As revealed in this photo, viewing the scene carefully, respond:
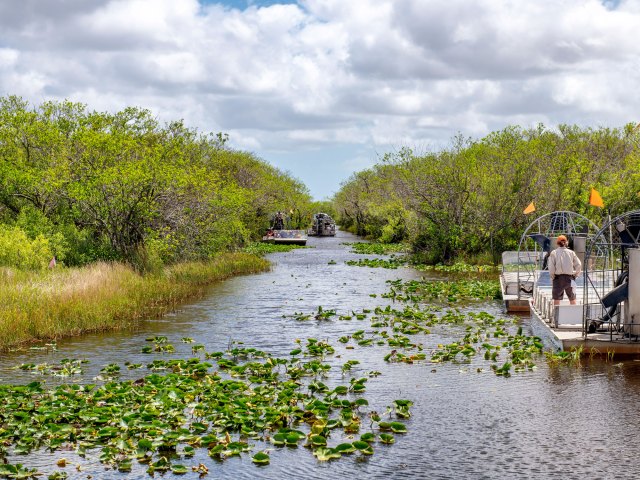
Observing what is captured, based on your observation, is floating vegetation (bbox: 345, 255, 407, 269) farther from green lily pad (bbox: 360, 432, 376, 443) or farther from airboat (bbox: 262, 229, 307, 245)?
green lily pad (bbox: 360, 432, 376, 443)

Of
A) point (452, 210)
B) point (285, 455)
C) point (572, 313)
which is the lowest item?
point (285, 455)

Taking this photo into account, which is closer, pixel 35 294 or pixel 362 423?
pixel 362 423

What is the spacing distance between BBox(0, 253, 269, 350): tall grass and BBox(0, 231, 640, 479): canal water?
839mm

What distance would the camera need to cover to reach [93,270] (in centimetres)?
2931

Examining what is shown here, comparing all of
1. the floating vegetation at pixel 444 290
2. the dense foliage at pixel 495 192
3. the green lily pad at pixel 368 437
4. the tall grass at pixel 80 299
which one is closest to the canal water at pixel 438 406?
the green lily pad at pixel 368 437

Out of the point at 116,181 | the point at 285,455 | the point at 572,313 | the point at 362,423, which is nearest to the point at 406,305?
the point at 572,313

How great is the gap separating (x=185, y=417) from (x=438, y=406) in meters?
4.95

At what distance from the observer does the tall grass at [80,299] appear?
22.4 metres

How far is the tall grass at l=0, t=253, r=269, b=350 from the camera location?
22.4 m

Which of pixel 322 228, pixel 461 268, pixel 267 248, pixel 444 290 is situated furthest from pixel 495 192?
pixel 322 228

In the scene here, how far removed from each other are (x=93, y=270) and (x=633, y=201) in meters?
29.4

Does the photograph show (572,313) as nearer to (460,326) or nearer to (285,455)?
(460,326)

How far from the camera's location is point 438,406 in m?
15.8

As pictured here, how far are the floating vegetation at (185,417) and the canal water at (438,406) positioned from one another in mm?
268
